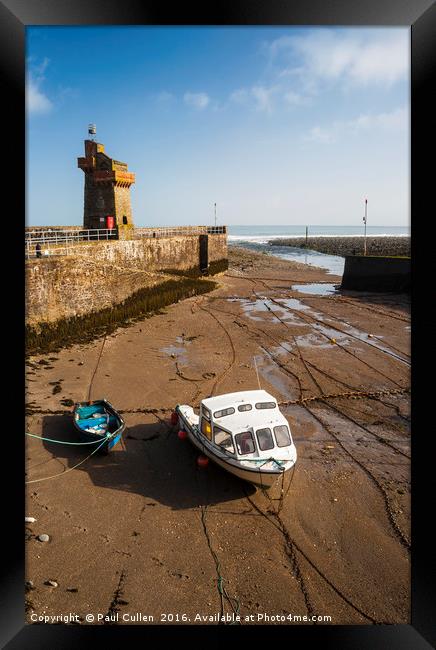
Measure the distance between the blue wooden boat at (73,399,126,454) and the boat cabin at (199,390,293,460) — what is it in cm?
234

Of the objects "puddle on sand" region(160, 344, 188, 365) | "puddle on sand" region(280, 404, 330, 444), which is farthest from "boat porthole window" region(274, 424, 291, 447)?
"puddle on sand" region(160, 344, 188, 365)

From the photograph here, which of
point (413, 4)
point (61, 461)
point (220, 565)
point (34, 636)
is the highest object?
point (413, 4)

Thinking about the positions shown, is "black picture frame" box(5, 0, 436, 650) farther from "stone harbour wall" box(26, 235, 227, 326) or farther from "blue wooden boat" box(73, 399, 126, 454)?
"stone harbour wall" box(26, 235, 227, 326)

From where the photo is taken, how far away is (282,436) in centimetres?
920

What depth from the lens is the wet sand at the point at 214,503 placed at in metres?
6.57

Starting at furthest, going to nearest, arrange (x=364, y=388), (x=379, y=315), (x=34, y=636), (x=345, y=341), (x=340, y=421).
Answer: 1. (x=379, y=315)
2. (x=345, y=341)
3. (x=364, y=388)
4. (x=340, y=421)
5. (x=34, y=636)

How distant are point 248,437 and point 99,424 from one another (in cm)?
448

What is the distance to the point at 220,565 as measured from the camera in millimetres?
7152

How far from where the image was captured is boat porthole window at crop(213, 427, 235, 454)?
9.04 m

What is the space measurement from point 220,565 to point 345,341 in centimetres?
1476

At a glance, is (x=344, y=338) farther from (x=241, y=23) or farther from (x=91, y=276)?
(x=241, y=23)

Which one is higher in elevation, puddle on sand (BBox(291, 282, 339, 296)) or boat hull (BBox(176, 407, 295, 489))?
puddle on sand (BBox(291, 282, 339, 296))
